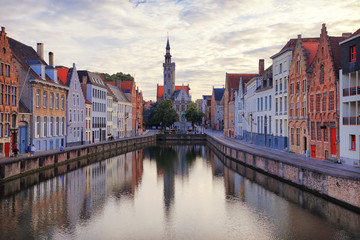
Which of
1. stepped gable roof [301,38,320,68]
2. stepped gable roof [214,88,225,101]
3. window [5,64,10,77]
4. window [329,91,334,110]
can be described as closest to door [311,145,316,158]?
window [329,91,334,110]

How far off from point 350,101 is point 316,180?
913 cm

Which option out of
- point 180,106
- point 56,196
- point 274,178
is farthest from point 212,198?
point 180,106

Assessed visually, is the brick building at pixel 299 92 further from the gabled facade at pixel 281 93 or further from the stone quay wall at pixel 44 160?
the stone quay wall at pixel 44 160

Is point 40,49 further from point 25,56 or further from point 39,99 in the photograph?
point 39,99

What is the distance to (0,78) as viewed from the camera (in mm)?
34031

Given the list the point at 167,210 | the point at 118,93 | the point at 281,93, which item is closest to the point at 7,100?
the point at 167,210

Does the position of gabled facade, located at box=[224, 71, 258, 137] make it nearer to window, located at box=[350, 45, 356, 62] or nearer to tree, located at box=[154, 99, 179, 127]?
tree, located at box=[154, 99, 179, 127]

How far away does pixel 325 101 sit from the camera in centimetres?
3378

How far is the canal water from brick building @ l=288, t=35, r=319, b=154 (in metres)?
8.39

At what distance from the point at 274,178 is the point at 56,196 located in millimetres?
17298

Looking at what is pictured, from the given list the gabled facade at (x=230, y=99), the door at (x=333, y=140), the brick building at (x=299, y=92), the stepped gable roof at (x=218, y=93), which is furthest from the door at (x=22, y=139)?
the stepped gable roof at (x=218, y=93)

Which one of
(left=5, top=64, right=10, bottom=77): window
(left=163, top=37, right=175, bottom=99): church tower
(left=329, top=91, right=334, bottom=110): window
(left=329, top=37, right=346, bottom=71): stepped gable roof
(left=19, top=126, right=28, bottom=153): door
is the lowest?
(left=19, top=126, right=28, bottom=153): door

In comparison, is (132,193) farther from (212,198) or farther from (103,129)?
(103,129)

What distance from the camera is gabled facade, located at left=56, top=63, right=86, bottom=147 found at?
169 feet
